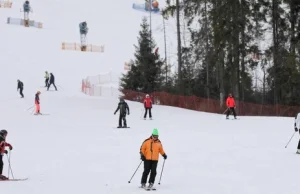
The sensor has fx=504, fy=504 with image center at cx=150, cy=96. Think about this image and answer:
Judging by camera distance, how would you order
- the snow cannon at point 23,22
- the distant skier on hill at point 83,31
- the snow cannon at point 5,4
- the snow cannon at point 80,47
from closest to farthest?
the snow cannon at point 80,47 → the distant skier on hill at point 83,31 → the snow cannon at point 23,22 → the snow cannon at point 5,4

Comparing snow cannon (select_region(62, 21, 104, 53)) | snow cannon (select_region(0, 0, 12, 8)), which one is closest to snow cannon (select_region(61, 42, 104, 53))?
snow cannon (select_region(62, 21, 104, 53))

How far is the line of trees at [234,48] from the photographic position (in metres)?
33.1

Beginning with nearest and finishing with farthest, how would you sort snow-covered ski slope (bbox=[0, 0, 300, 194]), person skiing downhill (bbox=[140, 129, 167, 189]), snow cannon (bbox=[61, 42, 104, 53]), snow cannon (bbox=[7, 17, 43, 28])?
person skiing downhill (bbox=[140, 129, 167, 189]), snow-covered ski slope (bbox=[0, 0, 300, 194]), snow cannon (bbox=[61, 42, 104, 53]), snow cannon (bbox=[7, 17, 43, 28])

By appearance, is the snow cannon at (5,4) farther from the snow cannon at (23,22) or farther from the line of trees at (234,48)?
the line of trees at (234,48)

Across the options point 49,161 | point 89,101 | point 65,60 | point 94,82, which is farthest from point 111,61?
point 49,161

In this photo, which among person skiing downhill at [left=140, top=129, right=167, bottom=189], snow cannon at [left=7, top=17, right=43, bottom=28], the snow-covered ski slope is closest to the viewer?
person skiing downhill at [left=140, top=129, right=167, bottom=189]

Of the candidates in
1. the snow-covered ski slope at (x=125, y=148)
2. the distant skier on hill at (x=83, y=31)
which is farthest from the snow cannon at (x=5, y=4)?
the snow-covered ski slope at (x=125, y=148)

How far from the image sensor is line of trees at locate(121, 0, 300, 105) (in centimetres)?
3306

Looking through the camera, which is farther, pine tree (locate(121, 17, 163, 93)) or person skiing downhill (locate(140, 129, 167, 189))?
pine tree (locate(121, 17, 163, 93))

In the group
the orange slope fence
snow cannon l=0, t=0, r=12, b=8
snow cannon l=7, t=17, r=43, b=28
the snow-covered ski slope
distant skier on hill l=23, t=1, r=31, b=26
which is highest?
snow cannon l=0, t=0, r=12, b=8

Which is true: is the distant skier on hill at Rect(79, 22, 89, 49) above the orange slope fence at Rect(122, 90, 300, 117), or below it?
above

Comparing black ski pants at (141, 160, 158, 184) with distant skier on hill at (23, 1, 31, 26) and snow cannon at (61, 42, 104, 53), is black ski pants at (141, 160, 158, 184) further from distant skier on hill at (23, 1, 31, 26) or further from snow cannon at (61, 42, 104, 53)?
distant skier on hill at (23, 1, 31, 26)

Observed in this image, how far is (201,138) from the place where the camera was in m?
20.4

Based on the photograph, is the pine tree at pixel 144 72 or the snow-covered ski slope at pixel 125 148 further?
the pine tree at pixel 144 72
